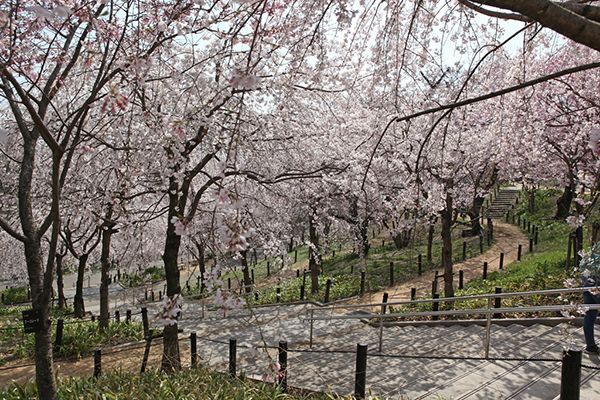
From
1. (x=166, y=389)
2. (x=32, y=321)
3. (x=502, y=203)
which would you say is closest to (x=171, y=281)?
(x=166, y=389)

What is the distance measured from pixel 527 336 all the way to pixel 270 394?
4.45m

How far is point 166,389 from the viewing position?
222 inches

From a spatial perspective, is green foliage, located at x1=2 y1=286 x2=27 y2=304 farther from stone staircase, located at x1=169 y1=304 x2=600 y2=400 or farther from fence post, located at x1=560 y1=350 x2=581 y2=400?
fence post, located at x1=560 y1=350 x2=581 y2=400

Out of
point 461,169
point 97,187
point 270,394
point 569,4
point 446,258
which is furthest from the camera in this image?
point 461,169

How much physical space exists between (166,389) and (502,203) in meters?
35.8

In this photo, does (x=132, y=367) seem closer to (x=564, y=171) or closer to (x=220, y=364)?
(x=220, y=364)

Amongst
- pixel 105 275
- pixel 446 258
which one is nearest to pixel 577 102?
pixel 446 258

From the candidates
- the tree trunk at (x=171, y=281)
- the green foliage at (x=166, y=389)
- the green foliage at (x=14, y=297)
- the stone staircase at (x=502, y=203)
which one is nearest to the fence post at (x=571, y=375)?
the green foliage at (x=166, y=389)

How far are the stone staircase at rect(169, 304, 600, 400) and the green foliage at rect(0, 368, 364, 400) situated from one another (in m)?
0.48

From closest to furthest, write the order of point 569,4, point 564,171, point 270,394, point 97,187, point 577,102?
point 569,4
point 270,394
point 97,187
point 577,102
point 564,171

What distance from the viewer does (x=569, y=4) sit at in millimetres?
2416

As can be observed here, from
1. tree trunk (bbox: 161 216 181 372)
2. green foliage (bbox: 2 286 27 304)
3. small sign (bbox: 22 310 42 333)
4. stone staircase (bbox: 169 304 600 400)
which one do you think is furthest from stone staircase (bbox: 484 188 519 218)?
small sign (bbox: 22 310 42 333)

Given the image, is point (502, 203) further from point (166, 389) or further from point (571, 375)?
point (571, 375)

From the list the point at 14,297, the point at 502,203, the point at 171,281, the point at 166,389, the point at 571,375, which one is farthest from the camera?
the point at 502,203
